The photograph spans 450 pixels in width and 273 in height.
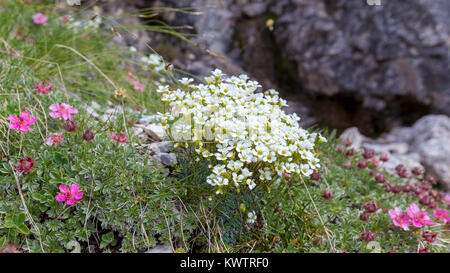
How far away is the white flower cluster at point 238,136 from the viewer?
5.65ft

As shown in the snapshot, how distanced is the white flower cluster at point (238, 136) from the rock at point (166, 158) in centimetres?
25

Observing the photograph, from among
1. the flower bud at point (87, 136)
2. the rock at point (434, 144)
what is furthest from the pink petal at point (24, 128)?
the rock at point (434, 144)

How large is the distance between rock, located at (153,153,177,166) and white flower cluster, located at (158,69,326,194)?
25 centimetres

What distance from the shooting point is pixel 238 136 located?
67.2 inches

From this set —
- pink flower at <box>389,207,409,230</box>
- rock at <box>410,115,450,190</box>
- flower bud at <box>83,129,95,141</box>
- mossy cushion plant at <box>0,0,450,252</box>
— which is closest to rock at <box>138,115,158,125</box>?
mossy cushion plant at <box>0,0,450,252</box>

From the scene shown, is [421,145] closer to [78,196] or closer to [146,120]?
[146,120]

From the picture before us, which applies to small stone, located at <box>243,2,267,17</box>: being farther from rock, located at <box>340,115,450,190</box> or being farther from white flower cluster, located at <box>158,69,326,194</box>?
white flower cluster, located at <box>158,69,326,194</box>

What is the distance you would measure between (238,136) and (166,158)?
0.67 metres

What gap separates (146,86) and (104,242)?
85.0 inches

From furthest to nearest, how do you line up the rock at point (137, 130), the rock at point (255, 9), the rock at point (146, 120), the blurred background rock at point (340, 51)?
the rock at point (255, 9) < the blurred background rock at point (340, 51) < the rock at point (146, 120) < the rock at point (137, 130)

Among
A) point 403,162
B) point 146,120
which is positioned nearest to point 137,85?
point 146,120

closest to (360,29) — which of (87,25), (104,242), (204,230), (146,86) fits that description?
(146,86)

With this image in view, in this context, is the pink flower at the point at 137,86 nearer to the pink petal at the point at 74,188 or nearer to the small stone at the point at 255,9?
the pink petal at the point at 74,188
